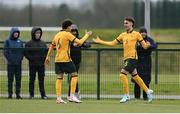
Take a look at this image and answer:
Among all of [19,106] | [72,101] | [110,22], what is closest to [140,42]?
[72,101]

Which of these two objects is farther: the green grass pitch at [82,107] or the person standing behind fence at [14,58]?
the person standing behind fence at [14,58]

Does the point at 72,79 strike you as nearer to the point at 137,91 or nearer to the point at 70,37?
the point at 70,37

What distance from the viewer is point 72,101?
630 inches

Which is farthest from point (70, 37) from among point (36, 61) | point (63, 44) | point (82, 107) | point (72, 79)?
point (36, 61)

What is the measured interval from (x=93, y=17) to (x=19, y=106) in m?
15.4

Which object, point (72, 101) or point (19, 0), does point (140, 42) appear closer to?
point (72, 101)

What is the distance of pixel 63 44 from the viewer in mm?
15750

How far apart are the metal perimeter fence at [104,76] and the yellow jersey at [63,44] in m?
2.04

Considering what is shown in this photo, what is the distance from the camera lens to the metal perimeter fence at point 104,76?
18.2m

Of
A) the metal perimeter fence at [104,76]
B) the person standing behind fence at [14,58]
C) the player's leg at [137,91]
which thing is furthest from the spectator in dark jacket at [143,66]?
the person standing behind fence at [14,58]

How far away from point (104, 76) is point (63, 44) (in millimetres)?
3169

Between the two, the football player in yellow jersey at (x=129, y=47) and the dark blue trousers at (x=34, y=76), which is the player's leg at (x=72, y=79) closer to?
the football player in yellow jersey at (x=129, y=47)

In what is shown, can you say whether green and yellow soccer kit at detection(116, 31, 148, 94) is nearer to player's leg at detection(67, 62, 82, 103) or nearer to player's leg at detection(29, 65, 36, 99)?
player's leg at detection(67, 62, 82, 103)

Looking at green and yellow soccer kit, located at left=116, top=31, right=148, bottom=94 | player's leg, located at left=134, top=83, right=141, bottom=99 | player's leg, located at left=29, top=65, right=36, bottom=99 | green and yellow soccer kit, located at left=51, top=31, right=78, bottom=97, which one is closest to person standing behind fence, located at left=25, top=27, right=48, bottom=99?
player's leg, located at left=29, top=65, right=36, bottom=99
